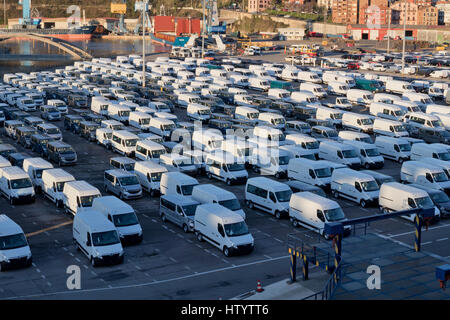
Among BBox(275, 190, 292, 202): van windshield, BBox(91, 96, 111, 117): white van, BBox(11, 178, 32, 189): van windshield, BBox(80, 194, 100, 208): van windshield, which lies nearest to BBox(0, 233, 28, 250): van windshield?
BBox(80, 194, 100, 208): van windshield

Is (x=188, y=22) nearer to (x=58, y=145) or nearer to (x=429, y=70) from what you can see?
(x=429, y=70)

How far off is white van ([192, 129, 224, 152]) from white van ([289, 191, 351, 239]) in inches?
490

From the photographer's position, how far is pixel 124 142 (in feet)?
150

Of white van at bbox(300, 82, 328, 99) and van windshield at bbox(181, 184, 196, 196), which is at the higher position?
white van at bbox(300, 82, 328, 99)

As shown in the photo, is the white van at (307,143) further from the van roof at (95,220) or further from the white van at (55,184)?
the van roof at (95,220)

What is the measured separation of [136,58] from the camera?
9994 centimetres

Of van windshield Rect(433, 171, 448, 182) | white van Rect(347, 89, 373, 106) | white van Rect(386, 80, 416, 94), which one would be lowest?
van windshield Rect(433, 171, 448, 182)

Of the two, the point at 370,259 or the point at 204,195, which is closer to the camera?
the point at 370,259

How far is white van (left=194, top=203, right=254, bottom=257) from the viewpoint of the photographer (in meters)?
29.1

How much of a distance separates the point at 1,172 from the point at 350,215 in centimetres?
1860

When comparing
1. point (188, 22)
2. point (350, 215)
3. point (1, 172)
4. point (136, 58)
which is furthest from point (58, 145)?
point (188, 22)

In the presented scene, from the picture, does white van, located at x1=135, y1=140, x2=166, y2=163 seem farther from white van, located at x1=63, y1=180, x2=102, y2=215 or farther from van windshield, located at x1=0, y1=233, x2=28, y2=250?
van windshield, located at x1=0, y1=233, x2=28, y2=250

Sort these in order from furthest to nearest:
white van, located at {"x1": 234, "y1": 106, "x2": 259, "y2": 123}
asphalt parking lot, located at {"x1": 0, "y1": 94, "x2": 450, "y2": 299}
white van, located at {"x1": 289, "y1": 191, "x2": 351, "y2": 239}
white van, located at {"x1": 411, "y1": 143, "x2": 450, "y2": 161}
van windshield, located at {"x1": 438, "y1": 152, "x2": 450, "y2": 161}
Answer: white van, located at {"x1": 234, "y1": 106, "x2": 259, "y2": 123}
white van, located at {"x1": 411, "y1": 143, "x2": 450, "y2": 161}
van windshield, located at {"x1": 438, "y1": 152, "x2": 450, "y2": 161}
white van, located at {"x1": 289, "y1": 191, "x2": 351, "y2": 239}
asphalt parking lot, located at {"x1": 0, "y1": 94, "x2": 450, "y2": 299}
